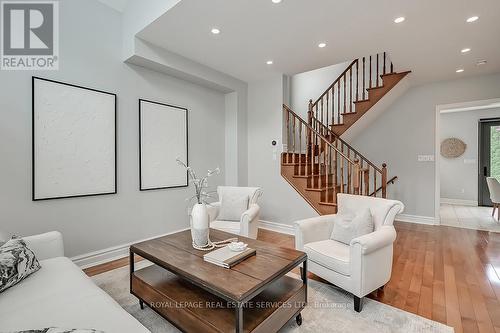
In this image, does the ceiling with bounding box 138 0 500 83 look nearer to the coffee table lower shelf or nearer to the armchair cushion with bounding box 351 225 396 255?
the armchair cushion with bounding box 351 225 396 255

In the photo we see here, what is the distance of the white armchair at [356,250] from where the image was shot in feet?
6.49

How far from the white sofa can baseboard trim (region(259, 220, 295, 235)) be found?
10.6ft

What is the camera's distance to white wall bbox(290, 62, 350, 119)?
232 inches

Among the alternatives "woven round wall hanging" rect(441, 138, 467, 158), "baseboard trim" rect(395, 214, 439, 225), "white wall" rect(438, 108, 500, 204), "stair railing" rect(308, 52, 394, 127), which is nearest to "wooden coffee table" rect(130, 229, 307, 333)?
"stair railing" rect(308, 52, 394, 127)

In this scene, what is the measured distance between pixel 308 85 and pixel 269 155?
8.47ft

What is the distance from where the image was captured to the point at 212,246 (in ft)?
6.90

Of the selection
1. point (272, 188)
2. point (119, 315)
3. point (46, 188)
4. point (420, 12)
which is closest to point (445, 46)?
point (420, 12)

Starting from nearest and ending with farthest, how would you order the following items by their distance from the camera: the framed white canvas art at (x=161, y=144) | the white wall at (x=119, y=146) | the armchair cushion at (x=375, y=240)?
the armchair cushion at (x=375, y=240)
the white wall at (x=119, y=146)
the framed white canvas art at (x=161, y=144)

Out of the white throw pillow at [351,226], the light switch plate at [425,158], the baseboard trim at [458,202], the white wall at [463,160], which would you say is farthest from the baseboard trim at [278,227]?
the baseboard trim at [458,202]

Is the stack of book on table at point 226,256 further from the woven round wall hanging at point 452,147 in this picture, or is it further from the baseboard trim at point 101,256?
the woven round wall hanging at point 452,147

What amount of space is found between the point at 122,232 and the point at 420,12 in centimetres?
447

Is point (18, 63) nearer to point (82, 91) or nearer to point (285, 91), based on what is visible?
point (82, 91)

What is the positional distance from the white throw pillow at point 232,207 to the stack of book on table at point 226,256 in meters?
1.39

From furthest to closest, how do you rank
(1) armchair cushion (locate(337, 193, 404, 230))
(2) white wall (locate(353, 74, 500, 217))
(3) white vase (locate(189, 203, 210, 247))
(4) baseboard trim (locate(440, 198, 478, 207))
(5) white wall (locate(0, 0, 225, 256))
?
(4) baseboard trim (locate(440, 198, 478, 207))
(2) white wall (locate(353, 74, 500, 217))
(5) white wall (locate(0, 0, 225, 256))
(1) armchair cushion (locate(337, 193, 404, 230))
(3) white vase (locate(189, 203, 210, 247))
